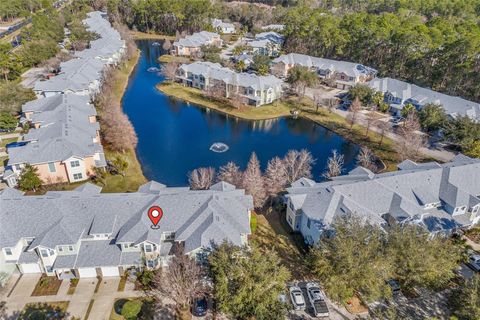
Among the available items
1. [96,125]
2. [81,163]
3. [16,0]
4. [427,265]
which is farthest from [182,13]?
[427,265]

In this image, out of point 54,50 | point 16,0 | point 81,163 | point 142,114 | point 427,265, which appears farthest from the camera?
point 16,0

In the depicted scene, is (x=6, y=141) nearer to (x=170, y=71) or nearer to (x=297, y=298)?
(x=170, y=71)

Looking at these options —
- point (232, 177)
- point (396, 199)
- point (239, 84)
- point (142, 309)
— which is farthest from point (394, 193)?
point (239, 84)

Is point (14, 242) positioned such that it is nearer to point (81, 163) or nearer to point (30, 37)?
point (81, 163)

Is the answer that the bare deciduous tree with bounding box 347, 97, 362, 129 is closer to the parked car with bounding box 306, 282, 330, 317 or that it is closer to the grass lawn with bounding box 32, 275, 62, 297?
the parked car with bounding box 306, 282, 330, 317

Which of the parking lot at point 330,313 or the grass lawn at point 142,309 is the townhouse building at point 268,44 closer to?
the parking lot at point 330,313

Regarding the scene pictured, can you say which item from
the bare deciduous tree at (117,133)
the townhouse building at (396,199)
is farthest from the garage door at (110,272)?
the bare deciduous tree at (117,133)

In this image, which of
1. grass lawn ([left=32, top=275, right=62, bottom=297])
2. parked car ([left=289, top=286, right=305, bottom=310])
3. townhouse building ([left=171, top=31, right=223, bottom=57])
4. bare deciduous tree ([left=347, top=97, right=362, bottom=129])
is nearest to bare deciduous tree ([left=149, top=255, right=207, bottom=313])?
parked car ([left=289, top=286, right=305, bottom=310])
